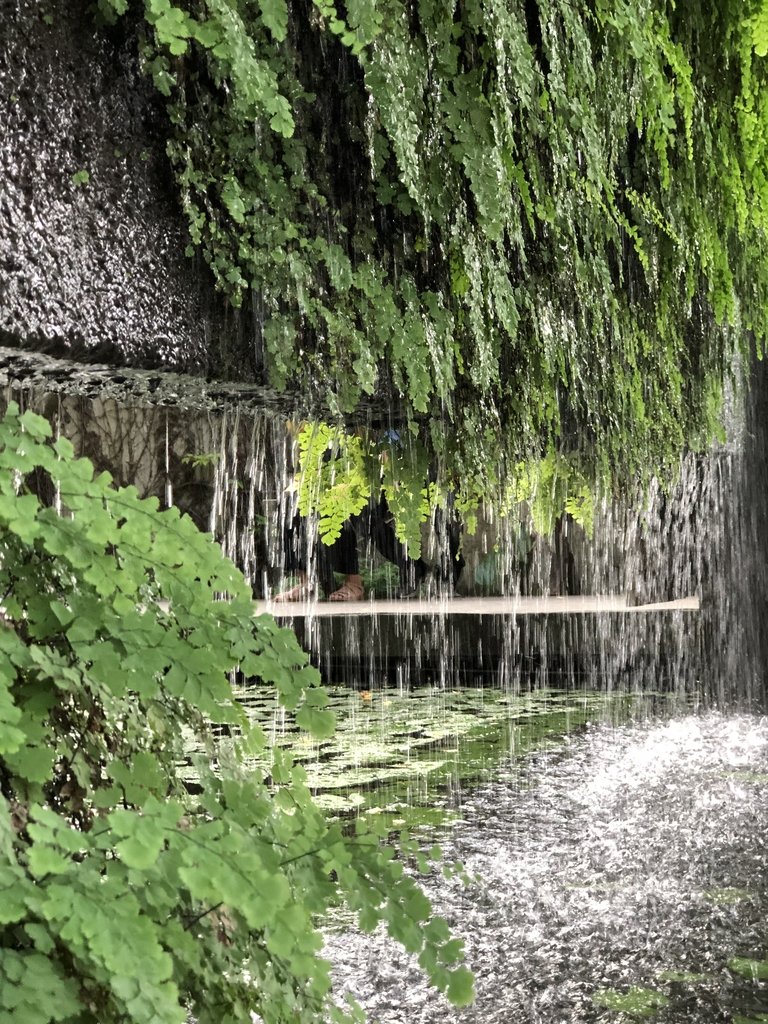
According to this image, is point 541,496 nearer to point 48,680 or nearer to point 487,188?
point 487,188

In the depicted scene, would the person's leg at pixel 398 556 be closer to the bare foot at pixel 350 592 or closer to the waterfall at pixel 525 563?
the waterfall at pixel 525 563

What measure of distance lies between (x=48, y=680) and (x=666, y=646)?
6.81 m

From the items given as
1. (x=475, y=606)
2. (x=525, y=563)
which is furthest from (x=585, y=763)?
(x=525, y=563)

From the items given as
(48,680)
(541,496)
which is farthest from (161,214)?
(541,496)

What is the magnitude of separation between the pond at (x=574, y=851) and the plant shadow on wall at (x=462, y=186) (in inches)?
43.9

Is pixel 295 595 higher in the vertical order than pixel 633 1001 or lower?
higher

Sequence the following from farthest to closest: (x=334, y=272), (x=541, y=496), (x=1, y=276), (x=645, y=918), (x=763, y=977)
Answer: (x=541, y=496) → (x=645, y=918) → (x=763, y=977) → (x=334, y=272) → (x=1, y=276)

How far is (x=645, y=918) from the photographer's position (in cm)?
295

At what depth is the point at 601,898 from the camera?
311 cm

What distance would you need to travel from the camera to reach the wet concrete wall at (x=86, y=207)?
1.66m

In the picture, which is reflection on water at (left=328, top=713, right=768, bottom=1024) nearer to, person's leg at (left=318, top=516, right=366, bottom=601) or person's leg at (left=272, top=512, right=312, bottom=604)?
person's leg at (left=318, top=516, right=366, bottom=601)

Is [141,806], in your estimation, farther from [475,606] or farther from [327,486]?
[475,606]

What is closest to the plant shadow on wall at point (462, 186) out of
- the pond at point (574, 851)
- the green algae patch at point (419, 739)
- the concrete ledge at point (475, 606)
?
the pond at point (574, 851)

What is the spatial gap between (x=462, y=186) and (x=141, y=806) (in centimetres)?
157
